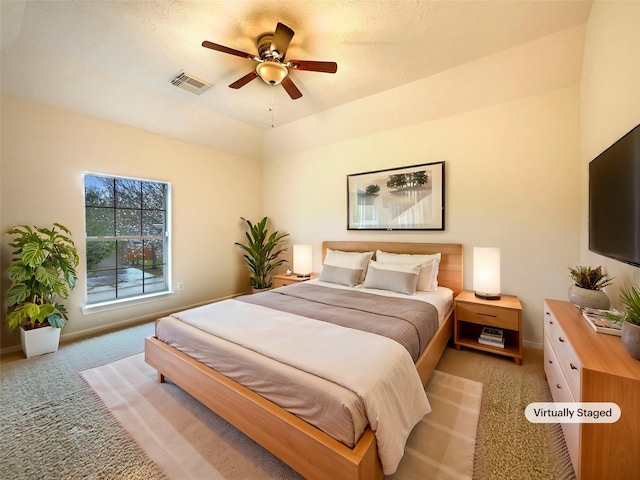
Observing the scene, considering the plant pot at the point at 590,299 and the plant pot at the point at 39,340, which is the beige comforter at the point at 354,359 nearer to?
the plant pot at the point at 590,299

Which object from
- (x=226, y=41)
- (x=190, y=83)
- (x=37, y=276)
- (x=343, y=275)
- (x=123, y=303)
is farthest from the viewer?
(x=123, y=303)

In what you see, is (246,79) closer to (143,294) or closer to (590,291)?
(590,291)

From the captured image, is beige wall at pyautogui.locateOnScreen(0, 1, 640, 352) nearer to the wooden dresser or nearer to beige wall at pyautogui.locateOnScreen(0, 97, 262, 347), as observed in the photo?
beige wall at pyautogui.locateOnScreen(0, 97, 262, 347)

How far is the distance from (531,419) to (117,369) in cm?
340

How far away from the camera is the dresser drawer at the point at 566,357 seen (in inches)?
48.8

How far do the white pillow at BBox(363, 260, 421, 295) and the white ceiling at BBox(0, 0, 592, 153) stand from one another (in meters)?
2.14

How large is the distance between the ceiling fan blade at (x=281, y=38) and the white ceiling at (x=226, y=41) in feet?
0.73

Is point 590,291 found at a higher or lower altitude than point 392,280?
higher

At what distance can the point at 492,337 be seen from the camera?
262 cm

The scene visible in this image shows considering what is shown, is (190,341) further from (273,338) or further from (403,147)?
(403,147)

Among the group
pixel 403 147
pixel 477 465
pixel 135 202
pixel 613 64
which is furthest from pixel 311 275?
pixel 613 64

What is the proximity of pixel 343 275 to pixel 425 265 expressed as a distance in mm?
992

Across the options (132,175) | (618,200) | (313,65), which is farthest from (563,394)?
(132,175)

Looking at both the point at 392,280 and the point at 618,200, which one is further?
the point at 392,280
